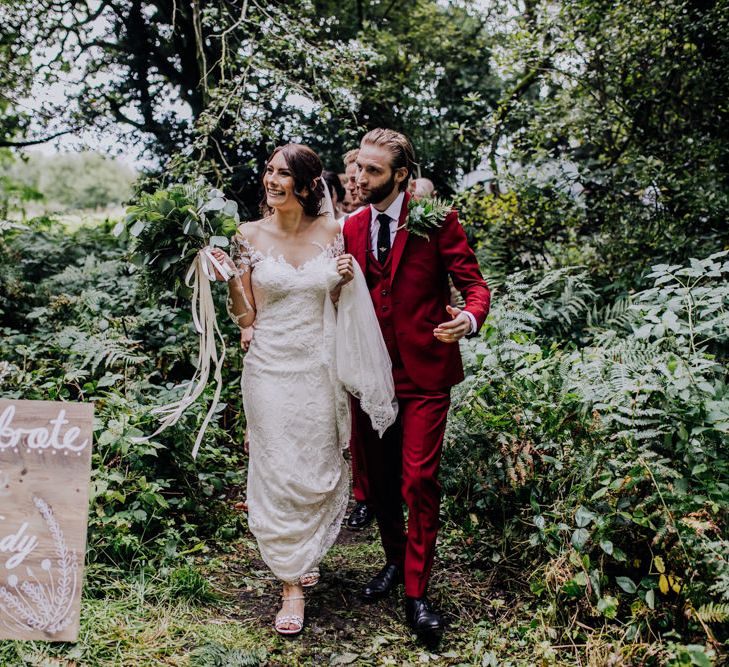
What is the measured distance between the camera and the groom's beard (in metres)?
3.43

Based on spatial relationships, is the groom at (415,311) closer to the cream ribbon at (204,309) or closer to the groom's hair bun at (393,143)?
the groom's hair bun at (393,143)

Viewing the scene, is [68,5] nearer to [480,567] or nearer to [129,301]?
[129,301]

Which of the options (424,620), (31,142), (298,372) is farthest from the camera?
(31,142)

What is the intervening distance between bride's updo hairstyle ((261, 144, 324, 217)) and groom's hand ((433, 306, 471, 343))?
42.5 inches

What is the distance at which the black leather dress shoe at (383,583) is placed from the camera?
3.65 m

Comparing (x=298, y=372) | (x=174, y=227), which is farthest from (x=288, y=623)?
(x=174, y=227)

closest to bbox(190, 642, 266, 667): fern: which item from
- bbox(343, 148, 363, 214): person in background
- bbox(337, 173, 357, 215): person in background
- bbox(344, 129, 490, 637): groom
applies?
bbox(344, 129, 490, 637): groom

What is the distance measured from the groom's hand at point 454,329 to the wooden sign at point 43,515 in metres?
1.52

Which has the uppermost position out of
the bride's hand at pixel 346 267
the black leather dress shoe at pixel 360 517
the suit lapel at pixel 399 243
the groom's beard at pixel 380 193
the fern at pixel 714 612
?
the groom's beard at pixel 380 193

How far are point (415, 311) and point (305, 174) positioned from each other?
953 mm

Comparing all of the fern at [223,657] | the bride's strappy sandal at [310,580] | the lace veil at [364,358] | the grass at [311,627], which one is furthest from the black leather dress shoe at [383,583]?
the lace veil at [364,358]

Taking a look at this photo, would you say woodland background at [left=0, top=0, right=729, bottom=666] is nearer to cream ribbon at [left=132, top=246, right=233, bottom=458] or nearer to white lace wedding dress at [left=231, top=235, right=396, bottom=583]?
cream ribbon at [left=132, top=246, right=233, bottom=458]

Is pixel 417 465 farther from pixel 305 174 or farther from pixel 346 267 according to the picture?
pixel 305 174

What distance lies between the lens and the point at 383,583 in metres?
3.68
